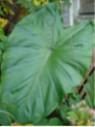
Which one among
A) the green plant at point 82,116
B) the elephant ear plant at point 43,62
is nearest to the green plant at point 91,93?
the elephant ear plant at point 43,62

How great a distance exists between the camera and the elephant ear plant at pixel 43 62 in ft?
3.81

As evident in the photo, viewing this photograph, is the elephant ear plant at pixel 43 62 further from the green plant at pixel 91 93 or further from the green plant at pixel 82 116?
the green plant at pixel 82 116

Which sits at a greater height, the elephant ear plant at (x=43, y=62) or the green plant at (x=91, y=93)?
the elephant ear plant at (x=43, y=62)

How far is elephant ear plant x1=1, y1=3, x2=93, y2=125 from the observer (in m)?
1.16

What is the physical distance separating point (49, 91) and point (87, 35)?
0.51m

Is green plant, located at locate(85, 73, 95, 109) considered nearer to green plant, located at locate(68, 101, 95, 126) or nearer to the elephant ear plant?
the elephant ear plant

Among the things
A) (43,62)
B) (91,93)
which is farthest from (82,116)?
(43,62)

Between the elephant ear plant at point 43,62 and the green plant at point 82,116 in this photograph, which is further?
the elephant ear plant at point 43,62

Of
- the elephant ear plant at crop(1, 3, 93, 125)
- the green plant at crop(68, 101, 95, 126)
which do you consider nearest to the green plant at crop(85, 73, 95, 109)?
the elephant ear plant at crop(1, 3, 93, 125)

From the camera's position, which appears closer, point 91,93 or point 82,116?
point 82,116

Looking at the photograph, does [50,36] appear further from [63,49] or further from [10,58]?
[10,58]

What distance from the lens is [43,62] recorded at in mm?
1342

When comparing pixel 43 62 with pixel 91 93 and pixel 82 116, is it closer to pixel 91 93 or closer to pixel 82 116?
pixel 91 93

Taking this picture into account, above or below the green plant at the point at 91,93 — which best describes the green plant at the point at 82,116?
above
